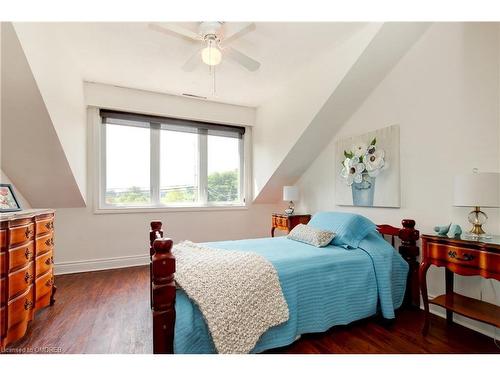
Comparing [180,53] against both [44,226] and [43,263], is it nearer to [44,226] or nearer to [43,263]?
[44,226]

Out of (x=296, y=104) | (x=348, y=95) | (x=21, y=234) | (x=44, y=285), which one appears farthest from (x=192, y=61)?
(x=44, y=285)

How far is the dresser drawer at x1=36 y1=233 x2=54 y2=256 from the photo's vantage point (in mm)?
2194

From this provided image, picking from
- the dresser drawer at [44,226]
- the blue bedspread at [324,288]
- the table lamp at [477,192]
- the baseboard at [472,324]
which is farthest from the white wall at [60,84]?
the baseboard at [472,324]

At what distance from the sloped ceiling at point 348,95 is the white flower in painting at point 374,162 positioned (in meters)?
0.64

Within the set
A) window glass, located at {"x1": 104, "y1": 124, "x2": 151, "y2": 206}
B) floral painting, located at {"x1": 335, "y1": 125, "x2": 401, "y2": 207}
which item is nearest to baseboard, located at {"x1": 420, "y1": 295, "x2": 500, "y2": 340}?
floral painting, located at {"x1": 335, "y1": 125, "x2": 401, "y2": 207}

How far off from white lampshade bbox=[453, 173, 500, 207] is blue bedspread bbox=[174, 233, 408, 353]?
2.39ft

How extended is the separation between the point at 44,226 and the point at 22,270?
19.8 inches

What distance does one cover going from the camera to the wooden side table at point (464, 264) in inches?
63.1

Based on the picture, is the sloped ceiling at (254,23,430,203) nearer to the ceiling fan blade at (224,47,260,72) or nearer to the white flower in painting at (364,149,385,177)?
the white flower in painting at (364,149,385,177)

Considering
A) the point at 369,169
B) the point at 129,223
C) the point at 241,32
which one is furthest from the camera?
the point at 129,223

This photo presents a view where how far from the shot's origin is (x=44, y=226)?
7.57 ft
